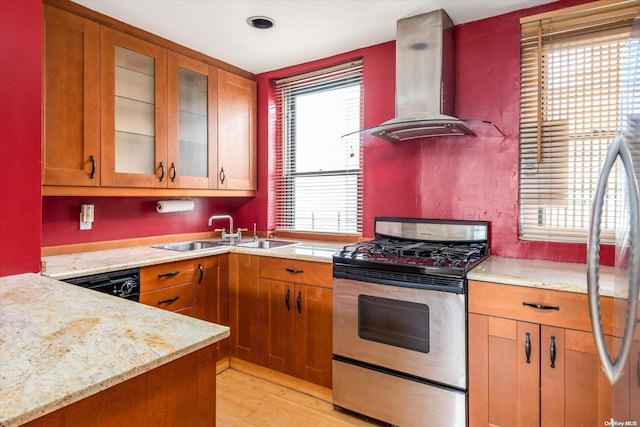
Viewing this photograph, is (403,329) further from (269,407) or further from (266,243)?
(266,243)

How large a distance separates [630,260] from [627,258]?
57 mm

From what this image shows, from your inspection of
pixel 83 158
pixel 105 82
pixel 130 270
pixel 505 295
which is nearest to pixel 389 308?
pixel 505 295

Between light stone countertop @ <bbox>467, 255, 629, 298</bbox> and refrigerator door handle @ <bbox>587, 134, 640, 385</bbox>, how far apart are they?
513 millimetres

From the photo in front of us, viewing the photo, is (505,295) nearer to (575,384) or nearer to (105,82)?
(575,384)

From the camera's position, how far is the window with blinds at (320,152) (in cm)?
293

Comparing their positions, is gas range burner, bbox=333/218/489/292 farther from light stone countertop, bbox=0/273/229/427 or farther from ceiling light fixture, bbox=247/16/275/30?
ceiling light fixture, bbox=247/16/275/30

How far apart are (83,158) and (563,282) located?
2.54m

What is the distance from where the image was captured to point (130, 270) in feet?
6.91

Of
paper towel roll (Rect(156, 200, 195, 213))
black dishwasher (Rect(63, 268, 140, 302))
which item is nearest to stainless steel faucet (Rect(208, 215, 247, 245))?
paper towel roll (Rect(156, 200, 195, 213))

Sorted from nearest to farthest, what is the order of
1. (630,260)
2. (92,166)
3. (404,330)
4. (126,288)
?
(630,260), (404,330), (126,288), (92,166)

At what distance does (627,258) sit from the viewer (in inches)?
35.7

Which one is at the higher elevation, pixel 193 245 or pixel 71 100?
pixel 71 100

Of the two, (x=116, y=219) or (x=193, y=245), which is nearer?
(x=116, y=219)

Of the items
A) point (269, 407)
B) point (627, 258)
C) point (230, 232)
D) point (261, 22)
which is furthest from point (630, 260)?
point (230, 232)
